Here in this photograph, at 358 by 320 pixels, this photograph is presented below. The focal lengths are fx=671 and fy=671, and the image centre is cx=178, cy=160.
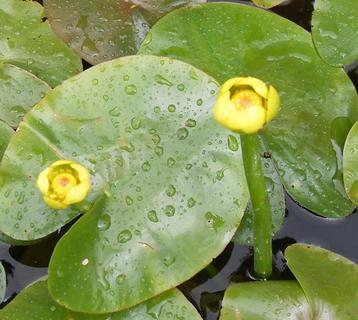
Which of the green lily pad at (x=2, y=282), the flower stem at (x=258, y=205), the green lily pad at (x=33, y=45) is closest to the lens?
the flower stem at (x=258, y=205)

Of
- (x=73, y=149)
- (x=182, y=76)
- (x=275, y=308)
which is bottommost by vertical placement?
(x=275, y=308)

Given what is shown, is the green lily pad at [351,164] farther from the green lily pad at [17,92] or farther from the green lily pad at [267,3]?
the green lily pad at [17,92]

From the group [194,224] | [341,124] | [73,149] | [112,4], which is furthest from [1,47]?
[341,124]

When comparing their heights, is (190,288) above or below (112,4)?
below

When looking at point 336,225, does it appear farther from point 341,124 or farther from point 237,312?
point 237,312

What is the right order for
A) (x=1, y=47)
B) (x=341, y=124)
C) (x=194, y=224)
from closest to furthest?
(x=194, y=224) < (x=341, y=124) < (x=1, y=47)

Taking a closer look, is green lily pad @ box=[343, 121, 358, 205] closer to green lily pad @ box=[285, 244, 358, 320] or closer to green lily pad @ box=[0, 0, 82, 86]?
green lily pad @ box=[285, 244, 358, 320]

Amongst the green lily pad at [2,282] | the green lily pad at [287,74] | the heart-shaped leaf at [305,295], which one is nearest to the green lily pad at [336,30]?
the green lily pad at [287,74]

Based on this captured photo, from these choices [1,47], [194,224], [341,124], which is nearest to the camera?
[194,224]

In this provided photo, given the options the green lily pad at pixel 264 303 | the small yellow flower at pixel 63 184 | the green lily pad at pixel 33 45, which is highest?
the small yellow flower at pixel 63 184
